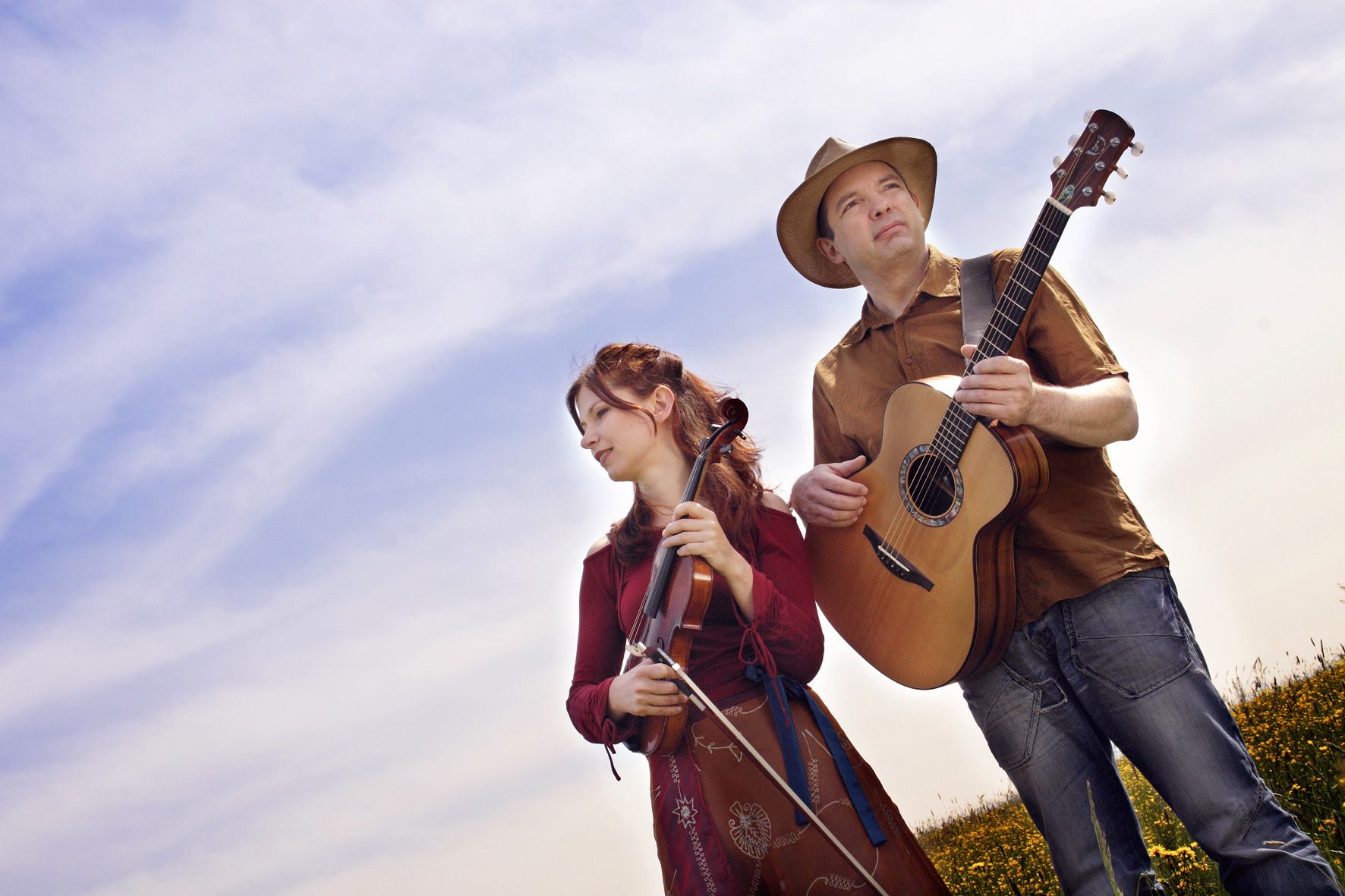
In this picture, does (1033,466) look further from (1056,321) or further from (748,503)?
(748,503)

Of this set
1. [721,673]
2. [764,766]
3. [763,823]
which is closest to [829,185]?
[721,673]

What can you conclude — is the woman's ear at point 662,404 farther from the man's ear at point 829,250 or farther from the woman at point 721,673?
the man's ear at point 829,250

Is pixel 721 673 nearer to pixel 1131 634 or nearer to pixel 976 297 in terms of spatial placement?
pixel 1131 634

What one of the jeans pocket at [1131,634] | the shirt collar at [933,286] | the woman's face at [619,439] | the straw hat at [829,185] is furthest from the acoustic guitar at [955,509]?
the woman's face at [619,439]

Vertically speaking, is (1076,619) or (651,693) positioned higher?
(651,693)

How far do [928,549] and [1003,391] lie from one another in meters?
0.59

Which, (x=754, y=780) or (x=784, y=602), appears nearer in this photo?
(x=754, y=780)

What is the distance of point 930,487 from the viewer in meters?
3.35

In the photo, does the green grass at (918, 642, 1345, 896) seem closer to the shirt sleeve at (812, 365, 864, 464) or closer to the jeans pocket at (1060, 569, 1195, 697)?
the jeans pocket at (1060, 569, 1195, 697)

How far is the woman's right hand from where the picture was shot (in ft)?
9.70

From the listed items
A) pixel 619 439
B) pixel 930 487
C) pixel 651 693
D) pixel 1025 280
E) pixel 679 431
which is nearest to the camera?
pixel 651 693

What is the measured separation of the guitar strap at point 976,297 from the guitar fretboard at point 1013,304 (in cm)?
9

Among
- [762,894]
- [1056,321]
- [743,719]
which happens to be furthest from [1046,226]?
[762,894]

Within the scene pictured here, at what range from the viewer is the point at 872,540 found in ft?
11.5
